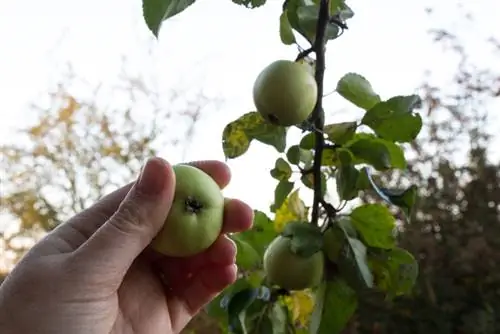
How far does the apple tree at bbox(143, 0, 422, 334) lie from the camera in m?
0.63

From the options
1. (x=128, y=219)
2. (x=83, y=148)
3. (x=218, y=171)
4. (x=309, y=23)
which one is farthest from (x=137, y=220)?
(x=83, y=148)

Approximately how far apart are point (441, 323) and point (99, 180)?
931 mm

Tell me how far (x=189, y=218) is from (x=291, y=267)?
11 centimetres

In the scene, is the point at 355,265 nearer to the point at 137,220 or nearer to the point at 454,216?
the point at 137,220

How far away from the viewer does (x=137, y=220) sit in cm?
56

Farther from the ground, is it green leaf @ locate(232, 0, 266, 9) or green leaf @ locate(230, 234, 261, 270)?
green leaf @ locate(232, 0, 266, 9)

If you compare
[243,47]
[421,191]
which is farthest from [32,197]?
[421,191]

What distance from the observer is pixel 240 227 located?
64 cm

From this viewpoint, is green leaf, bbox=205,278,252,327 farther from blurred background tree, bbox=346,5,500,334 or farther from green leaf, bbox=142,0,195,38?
blurred background tree, bbox=346,5,500,334

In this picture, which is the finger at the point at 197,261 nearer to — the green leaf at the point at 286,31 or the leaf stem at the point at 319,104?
the leaf stem at the point at 319,104

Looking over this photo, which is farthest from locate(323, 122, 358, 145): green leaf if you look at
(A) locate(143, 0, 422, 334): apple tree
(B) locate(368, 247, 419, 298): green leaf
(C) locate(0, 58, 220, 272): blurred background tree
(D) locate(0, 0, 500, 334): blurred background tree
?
(C) locate(0, 58, 220, 272): blurred background tree

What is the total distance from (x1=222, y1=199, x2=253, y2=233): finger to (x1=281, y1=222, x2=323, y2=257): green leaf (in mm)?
35

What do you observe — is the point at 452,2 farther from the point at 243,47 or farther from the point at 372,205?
the point at 372,205

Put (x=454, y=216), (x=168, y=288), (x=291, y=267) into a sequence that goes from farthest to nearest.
→ (x=454, y=216)
(x=168, y=288)
(x=291, y=267)
